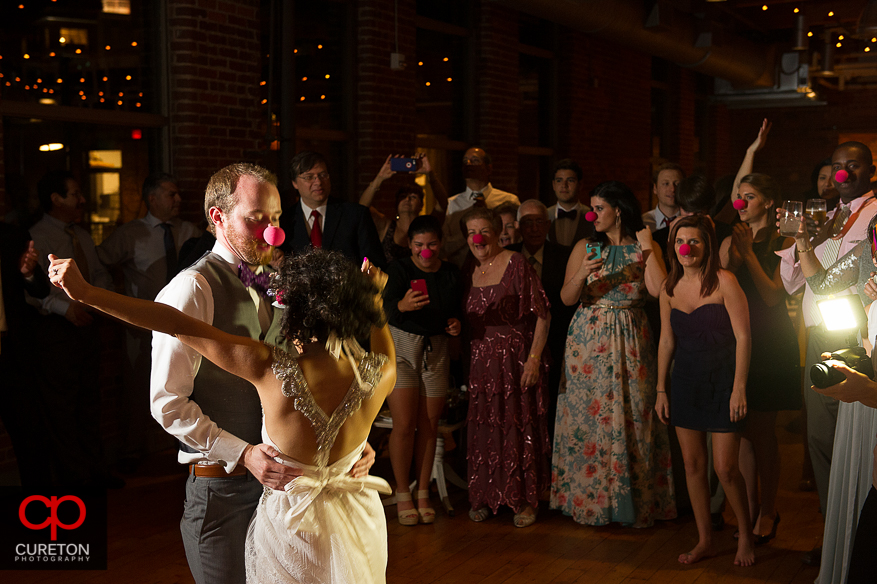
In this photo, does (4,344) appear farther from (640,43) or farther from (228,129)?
(640,43)

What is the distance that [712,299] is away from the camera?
346 centimetres

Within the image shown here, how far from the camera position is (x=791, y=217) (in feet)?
10.2

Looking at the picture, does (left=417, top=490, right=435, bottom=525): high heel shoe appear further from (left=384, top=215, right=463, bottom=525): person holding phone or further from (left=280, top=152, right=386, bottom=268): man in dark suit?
(left=280, top=152, right=386, bottom=268): man in dark suit

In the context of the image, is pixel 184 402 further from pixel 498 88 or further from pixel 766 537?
pixel 498 88

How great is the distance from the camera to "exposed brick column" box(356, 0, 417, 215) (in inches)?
243

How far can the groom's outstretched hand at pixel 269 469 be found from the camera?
1894 mm

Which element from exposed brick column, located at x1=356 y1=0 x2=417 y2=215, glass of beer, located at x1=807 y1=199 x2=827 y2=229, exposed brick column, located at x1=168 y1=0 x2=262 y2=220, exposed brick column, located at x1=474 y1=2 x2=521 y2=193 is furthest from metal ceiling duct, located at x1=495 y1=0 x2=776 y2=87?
glass of beer, located at x1=807 y1=199 x2=827 y2=229

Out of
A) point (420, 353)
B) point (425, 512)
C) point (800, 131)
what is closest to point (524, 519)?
point (425, 512)

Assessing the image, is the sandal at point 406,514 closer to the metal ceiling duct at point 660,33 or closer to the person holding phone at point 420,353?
the person holding phone at point 420,353

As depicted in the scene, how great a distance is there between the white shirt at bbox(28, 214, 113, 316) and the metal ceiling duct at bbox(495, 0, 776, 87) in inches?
132

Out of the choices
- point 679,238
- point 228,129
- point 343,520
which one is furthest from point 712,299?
point 228,129

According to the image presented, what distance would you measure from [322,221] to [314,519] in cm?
264

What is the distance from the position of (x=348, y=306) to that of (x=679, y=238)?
6.72ft

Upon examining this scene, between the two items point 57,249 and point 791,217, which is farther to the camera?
point 57,249
